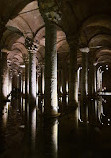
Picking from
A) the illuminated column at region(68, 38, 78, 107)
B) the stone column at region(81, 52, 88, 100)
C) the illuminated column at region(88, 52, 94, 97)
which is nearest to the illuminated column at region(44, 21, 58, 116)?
the illuminated column at region(68, 38, 78, 107)

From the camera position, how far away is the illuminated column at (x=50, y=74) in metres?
7.81

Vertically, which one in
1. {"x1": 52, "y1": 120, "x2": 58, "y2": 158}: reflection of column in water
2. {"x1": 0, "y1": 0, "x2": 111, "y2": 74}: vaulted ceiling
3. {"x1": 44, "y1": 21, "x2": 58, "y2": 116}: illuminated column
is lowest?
{"x1": 52, "y1": 120, "x2": 58, "y2": 158}: reflection of column in water

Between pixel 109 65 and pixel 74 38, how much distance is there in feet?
100

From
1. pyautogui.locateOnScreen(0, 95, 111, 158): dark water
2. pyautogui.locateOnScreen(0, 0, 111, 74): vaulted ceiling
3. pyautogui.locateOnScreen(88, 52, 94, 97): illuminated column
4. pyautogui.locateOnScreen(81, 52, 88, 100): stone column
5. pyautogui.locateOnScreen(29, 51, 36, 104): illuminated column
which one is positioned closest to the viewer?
pyautogui.locateOnScreen(0, 95, 111, 158): dark water

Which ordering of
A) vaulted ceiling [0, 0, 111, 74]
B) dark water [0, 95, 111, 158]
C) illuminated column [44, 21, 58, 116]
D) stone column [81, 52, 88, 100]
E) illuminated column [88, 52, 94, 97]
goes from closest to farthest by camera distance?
dark water [0, 95, 111, 158] < illuminated column [44, 21, 58, 116] < vaulted ceiling [0, 0, 111, 74] < stone column [81, 52, 88, 100] < illuminated column [88, 52, 94, 97]

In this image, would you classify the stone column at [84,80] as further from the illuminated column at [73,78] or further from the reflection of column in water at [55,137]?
the reflection of column in water at [55,137]

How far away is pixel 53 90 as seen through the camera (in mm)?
7859

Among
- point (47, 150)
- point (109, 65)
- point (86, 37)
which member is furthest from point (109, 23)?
point (109, 65)

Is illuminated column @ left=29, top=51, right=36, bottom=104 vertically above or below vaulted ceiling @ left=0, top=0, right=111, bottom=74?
below

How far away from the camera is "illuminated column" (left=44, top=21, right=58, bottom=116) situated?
781cm

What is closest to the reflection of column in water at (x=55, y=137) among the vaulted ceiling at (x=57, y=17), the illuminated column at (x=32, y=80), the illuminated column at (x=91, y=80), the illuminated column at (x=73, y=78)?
the vaulted ceiling at (x=57, y=17)

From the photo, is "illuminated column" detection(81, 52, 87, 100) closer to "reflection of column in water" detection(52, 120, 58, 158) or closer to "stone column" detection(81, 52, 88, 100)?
"stone column" detection(81, 52, 88, 100)

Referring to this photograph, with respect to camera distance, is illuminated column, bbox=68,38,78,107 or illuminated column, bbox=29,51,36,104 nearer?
illuminated column, bbox=68,38,78,107

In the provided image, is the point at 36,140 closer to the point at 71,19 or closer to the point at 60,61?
the point at 71,19
